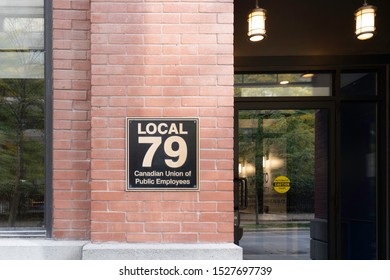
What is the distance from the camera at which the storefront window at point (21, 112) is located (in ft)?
11.9

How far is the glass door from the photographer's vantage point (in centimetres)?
645

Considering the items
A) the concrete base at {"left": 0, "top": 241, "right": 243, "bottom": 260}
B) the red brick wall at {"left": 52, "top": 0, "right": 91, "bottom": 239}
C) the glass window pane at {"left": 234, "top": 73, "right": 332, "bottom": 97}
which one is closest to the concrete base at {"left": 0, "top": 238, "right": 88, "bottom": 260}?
the concrete base at {"left": 0, "top": 241, "right": 243, "bottom": 260}

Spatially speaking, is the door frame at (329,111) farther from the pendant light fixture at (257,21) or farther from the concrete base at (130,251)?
the concrete base at (130,251)

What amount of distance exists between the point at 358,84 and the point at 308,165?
5.07ft

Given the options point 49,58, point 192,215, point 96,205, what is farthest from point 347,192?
point 49,58

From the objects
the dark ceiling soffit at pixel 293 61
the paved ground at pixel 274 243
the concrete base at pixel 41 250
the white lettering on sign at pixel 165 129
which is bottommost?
the paved ground at pixel 274 243

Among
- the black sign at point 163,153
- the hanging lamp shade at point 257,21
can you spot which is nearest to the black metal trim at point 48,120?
the black sign at point 163,153

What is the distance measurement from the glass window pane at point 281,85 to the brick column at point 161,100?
303cm

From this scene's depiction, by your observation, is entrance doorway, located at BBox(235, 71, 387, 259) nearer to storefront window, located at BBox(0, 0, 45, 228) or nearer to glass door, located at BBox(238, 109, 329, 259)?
glass door, located at BBox(238, 109, 329, 259)

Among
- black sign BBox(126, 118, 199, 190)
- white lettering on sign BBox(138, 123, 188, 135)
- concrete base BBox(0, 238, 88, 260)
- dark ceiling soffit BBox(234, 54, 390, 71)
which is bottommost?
concrete base BBox(0, 238, 88, 260)

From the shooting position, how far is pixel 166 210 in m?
3.37

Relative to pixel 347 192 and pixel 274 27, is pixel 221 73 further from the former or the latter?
pixel 347 192

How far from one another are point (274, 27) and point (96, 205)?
3.89m

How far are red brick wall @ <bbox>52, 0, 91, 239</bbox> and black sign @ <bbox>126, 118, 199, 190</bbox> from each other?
0.46 m
